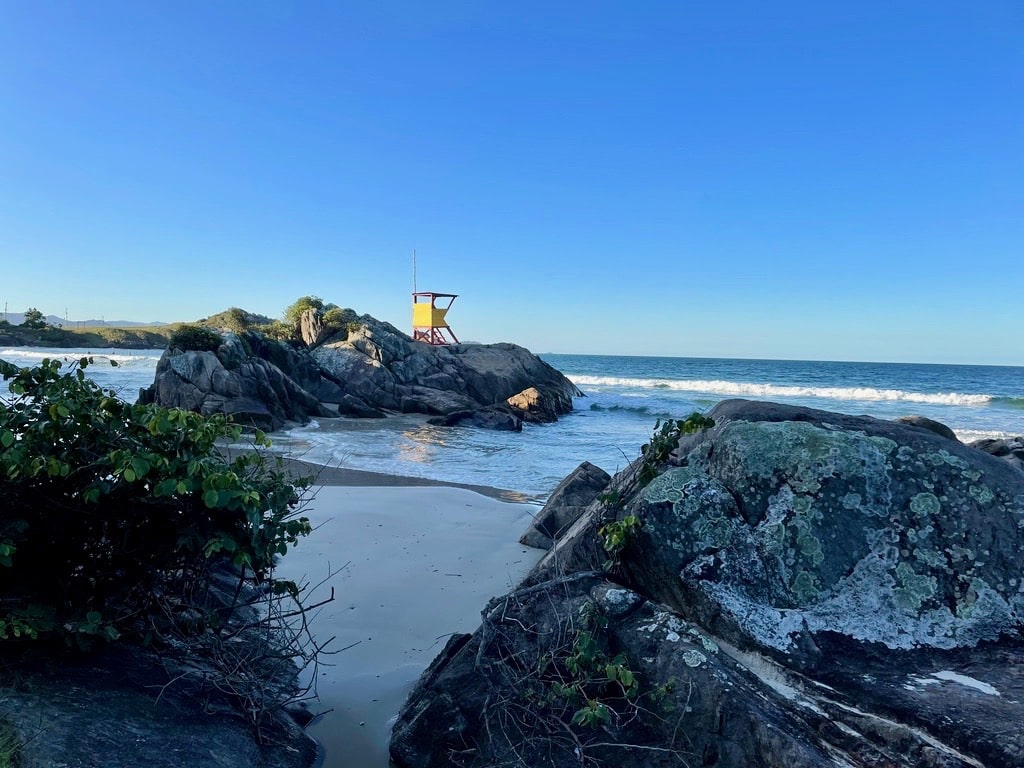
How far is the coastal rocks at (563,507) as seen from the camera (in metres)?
7.84

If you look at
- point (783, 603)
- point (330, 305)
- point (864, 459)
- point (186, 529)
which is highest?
point (330, 305)

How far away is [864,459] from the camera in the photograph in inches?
142

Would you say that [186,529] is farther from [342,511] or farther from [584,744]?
[342,511]

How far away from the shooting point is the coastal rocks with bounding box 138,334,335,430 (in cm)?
2039

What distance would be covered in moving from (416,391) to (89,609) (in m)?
26.9

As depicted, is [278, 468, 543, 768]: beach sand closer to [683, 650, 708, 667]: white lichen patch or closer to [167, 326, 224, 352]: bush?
[683, 650, 708, 667]: white lichen patch

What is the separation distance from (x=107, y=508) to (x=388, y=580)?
3697mm

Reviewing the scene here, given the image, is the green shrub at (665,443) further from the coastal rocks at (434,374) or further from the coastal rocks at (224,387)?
the coastal rocks at (434,374)

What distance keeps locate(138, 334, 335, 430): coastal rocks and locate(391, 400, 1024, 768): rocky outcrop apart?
1828 centimetres

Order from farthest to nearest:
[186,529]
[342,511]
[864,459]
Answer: [342,511] → [864,459] → [186,529]

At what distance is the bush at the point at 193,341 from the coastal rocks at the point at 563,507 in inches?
716

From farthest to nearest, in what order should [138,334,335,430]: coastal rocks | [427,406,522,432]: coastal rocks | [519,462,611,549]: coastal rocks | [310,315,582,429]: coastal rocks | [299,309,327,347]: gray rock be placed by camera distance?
[299,309,327,347]: gray rock, [310,315,582,429]: coastal rocks, [427,406,522,432]: coastal rocks, [138,334,335,430]: coastal rocks, [519,462,611,549]: coastal rocks

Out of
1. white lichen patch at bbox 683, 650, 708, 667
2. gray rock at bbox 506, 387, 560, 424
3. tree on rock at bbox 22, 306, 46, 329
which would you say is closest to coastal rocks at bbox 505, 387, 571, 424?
gray rock at bbox 506, 387, 560, 424

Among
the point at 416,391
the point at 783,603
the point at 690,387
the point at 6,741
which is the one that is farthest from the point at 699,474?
the point at 690,387
